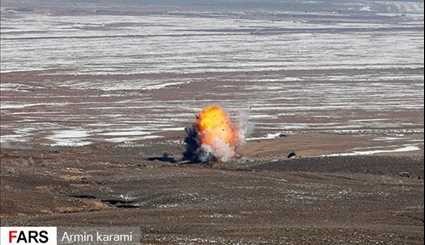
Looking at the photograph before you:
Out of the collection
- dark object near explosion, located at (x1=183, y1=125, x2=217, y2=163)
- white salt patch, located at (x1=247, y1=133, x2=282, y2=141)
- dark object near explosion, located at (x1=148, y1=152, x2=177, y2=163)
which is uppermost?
dark object near explosion, located at (x1=183, y1=125, x2=217, y2=163)

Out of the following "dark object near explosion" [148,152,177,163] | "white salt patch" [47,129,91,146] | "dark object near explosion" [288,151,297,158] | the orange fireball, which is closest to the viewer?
the orange fireball

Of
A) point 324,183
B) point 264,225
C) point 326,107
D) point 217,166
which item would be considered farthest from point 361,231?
point 326,107

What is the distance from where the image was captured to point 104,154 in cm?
6888

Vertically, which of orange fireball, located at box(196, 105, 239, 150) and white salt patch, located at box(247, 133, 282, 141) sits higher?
orange fireball, located at box(196, 105, 239, 150)

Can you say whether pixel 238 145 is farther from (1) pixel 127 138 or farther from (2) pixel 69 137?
(2) pixel 69 137

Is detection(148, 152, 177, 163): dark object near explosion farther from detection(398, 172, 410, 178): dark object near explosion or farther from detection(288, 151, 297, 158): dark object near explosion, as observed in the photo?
detection(398, 172, 410, 178): dark object near explosion

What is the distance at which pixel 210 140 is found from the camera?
65562mm

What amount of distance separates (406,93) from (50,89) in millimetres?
37534

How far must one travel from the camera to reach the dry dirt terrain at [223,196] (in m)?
36.8

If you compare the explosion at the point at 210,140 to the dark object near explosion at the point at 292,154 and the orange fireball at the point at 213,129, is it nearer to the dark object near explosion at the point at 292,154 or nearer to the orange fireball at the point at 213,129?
the orange fireball at the point at 213,129

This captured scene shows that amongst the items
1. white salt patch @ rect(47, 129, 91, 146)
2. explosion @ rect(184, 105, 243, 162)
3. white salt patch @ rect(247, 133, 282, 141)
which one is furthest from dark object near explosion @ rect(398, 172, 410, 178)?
white salt patch @ rect(47, 129, 91, 146)

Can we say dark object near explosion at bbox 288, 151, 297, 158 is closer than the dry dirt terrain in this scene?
No

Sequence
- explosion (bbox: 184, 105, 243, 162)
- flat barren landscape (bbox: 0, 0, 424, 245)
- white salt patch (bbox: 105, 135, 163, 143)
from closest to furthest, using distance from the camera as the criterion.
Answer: flat barren landscape (bbox: 0, 0, 424, 245) < explosion (bbox: 184, 105, 243, 162) < white salt patch (bbox: 105, 135, 163, 143)

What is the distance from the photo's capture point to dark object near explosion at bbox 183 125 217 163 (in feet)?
214
